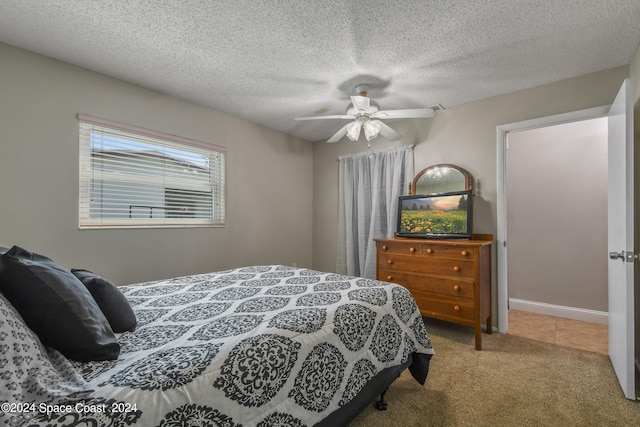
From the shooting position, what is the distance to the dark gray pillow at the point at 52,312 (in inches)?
36.2

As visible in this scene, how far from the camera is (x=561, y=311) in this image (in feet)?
10.9

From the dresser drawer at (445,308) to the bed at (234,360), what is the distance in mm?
892

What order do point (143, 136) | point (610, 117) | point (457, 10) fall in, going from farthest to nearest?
point (143, 136)
point (610, 117)
point (457, 10)

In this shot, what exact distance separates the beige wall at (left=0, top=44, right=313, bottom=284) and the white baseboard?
317 centimetres

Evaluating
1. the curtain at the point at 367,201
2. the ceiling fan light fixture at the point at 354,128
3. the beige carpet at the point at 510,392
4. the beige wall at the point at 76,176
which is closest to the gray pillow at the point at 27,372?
the beige carpet at the point at 510,392

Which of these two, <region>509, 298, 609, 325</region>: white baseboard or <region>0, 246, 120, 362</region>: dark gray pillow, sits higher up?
<region>0, 246, 120, 362</region>: dark gray pillow

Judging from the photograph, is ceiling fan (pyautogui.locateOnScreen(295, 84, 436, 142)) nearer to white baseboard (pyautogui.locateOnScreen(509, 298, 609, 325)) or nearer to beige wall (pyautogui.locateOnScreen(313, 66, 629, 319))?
beige wall (pyautogui.locateOnScreen(313, 66, 629, 319))

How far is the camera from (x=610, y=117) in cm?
224

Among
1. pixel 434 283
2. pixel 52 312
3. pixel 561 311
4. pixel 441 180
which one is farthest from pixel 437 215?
pixel 52 312

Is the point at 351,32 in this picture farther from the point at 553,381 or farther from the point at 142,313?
the point at 553,381

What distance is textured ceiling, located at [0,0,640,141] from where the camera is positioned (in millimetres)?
1726

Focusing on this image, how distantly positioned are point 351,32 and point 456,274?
215 centimetres

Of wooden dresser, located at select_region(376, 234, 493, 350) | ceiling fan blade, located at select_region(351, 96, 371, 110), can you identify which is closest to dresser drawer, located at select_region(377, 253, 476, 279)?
wooden dresser, located at select_region(376, 234, 493, 350)

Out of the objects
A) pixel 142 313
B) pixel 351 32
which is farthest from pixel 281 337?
pixel 351 32
